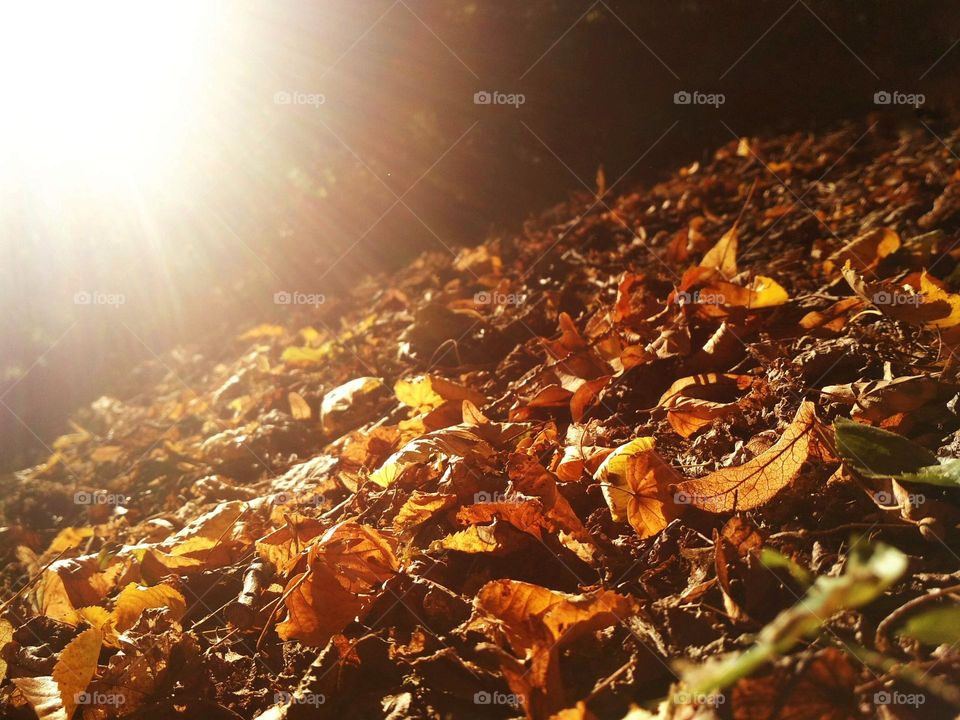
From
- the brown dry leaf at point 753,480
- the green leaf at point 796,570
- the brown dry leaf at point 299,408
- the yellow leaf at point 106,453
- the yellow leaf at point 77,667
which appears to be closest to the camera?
the green leaf at point 796,570

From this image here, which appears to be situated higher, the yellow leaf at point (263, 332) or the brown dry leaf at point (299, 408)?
the yellow leaf at point (263, 332)

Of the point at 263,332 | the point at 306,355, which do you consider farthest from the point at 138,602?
the point at 263,332

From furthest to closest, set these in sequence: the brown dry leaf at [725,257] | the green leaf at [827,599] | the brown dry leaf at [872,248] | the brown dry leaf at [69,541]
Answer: the brown dry leaf at [69,541], the brown dry leaf at [725,257], the brown dry leaf at [872,248], the green leaf at [827,599]

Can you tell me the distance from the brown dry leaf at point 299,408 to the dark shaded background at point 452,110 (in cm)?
233

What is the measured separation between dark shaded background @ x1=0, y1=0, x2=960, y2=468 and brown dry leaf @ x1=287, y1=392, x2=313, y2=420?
2.33 m

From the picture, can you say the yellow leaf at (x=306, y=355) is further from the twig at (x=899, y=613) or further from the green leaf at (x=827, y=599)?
the green leaf at (x=827, y=599)

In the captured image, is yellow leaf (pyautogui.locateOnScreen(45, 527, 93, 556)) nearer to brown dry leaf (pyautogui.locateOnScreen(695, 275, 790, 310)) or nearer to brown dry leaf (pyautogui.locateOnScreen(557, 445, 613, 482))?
brown dry leaf (pyautogui.locateOnScreen(557, 445, 613, 482))

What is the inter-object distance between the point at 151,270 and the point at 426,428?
7091 mm

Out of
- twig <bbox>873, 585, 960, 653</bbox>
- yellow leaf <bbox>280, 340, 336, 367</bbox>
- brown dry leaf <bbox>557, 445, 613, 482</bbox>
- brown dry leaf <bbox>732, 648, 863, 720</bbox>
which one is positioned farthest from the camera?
yellow leaf <bbox>280, 340, 336, 367</bbox>

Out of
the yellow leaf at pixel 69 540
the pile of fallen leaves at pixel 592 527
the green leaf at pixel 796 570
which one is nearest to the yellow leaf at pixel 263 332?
the pile of fallen leaves at pixel 592 527

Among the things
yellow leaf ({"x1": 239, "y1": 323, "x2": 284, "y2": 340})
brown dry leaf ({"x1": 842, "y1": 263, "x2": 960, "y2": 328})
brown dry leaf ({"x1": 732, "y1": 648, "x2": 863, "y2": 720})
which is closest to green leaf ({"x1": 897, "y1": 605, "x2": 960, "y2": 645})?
brown dry leaf ({"x1": 732, "y1": 648, "x2": 863, "y2": 720})

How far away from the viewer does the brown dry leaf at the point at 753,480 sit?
4.05 ft

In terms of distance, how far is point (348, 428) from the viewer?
249 centimetres

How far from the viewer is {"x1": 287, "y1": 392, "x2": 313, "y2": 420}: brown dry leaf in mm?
2766
